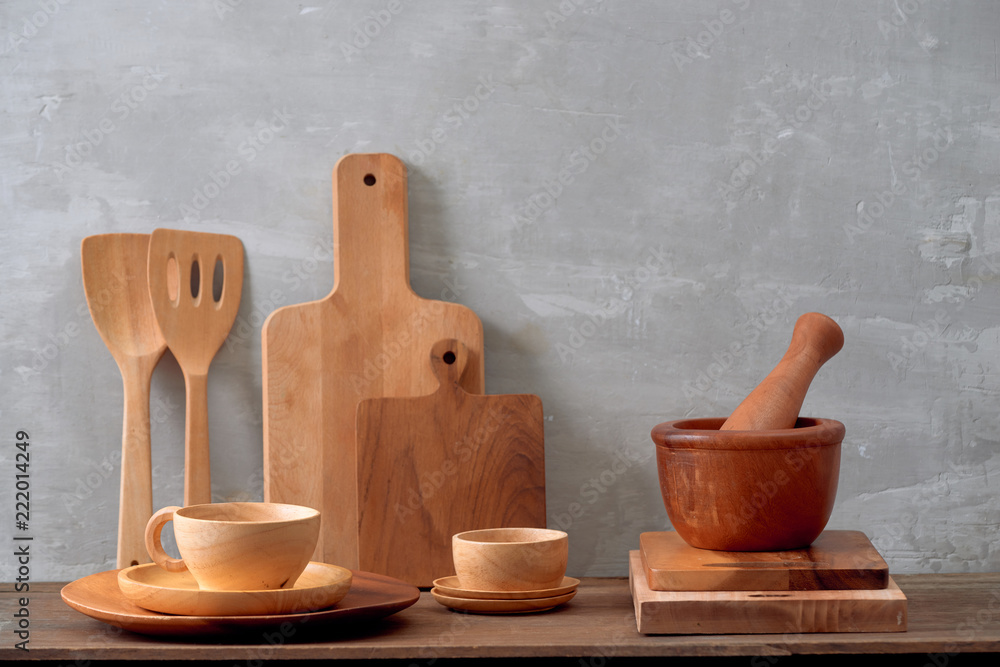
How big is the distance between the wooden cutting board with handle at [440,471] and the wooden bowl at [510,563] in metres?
0.15

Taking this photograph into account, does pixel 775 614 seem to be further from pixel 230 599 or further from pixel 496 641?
pixel 230 599

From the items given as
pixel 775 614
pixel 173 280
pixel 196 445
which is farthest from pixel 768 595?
pixel 173 280

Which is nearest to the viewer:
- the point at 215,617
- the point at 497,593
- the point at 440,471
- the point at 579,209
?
the point at 215,617

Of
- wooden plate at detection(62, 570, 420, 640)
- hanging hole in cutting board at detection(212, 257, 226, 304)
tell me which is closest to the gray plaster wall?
hanging hole in cutting board at detection(212, 257, 226, 304)

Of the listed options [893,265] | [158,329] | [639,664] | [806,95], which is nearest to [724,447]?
[639,664]

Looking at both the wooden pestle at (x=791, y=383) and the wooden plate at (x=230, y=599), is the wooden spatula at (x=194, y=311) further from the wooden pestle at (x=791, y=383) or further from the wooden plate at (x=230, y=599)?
the wooden pestle at (x=791, y=383)

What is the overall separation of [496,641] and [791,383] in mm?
431

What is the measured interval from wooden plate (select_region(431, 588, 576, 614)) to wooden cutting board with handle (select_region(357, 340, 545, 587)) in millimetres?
147

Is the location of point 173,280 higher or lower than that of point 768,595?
higher

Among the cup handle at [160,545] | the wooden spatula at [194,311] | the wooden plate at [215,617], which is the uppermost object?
the wooden spatula at [194,311]

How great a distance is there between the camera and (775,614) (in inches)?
32.3

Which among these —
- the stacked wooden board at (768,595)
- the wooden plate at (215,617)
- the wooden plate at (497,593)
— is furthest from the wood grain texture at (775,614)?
the wooden plate at (215,617)

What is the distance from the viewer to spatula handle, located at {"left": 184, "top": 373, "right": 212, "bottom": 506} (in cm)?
110

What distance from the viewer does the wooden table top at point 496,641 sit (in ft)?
2.58
